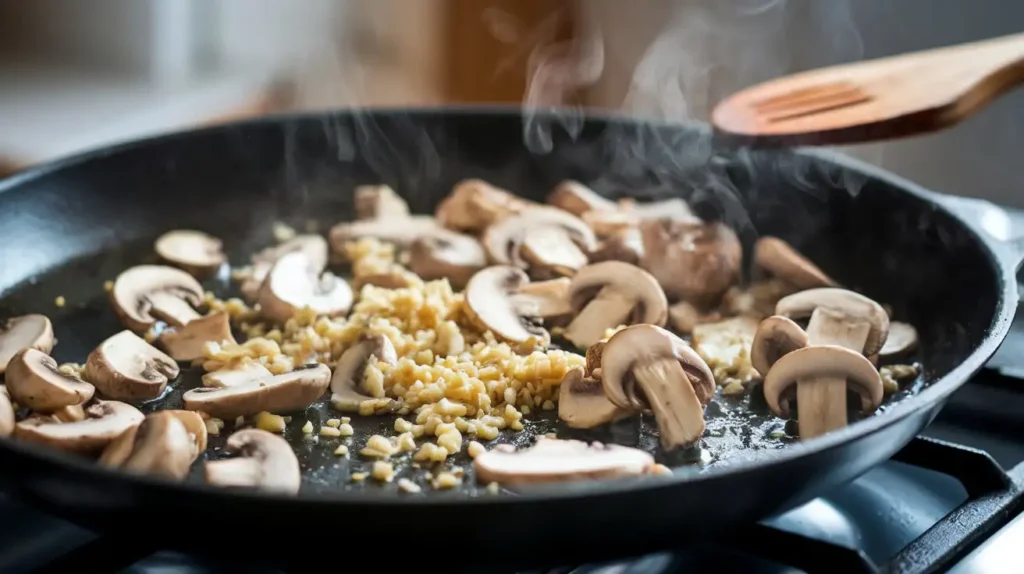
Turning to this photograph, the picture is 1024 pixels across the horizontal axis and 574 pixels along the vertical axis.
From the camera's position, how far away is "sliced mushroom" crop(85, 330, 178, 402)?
117 cm

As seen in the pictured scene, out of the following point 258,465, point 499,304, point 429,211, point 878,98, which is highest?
point 878,98

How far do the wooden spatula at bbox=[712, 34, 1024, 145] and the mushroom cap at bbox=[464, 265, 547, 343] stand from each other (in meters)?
0.35

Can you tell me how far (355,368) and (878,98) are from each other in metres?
0.74

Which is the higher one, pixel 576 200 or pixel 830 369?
pixel 576 200

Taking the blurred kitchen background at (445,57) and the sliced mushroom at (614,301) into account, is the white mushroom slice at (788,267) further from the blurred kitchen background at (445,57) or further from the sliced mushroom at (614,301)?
A: the blurred kitchen background at (445,57)

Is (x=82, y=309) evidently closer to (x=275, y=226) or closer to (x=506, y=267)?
(x=275, y=226)

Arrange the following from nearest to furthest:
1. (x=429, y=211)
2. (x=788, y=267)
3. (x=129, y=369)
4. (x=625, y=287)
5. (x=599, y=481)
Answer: (x=599, y=481)
(x=129, y=369)
(x=625, y=287)
(x=788, y=267)
(x=429, y=211)

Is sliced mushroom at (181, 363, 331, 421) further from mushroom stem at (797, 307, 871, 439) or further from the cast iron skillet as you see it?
mushroom stem at (797, 307, 871, 439)

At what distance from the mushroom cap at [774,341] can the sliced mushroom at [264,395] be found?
1.52 feet

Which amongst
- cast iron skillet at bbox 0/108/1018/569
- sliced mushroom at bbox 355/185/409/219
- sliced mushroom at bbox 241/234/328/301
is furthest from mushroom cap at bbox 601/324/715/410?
sliced mushroom at bbox 355/185/409/219

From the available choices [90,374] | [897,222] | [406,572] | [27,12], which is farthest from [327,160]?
[27,12]

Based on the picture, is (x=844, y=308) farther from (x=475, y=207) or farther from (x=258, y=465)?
(x=258, y=465)

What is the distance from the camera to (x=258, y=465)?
98 centimetres

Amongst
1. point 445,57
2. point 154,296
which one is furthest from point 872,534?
point 445,57
